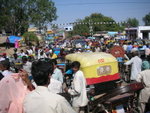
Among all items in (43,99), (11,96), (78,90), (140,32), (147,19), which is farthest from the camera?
(147,19)

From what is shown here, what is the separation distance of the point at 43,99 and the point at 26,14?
52.4 meters

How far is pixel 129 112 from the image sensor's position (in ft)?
15.2

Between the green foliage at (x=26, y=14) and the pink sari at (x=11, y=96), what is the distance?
48716 millimetres

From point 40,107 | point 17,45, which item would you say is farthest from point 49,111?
point 17,45

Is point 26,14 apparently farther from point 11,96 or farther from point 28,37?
point 11,96

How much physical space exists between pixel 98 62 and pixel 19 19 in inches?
1914

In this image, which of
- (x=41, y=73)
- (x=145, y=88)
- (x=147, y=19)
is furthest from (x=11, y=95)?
(x=147, y=19)

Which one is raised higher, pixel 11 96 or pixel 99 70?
pixel 11 96

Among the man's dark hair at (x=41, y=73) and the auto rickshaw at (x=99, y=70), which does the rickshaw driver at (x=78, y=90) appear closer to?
the auto rickshaw at (x=99, y=70)

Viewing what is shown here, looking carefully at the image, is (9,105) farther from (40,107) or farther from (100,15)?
(100,15)

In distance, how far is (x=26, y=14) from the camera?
5259cm

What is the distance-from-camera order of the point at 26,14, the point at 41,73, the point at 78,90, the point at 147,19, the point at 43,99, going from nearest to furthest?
the point at 43,99, the point at 41,73, the point at 78,90, the point at 26,14, the point at 147,19

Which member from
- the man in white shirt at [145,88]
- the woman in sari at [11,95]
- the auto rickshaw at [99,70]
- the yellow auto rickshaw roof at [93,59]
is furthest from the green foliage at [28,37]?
the woman in sari at [11,95]

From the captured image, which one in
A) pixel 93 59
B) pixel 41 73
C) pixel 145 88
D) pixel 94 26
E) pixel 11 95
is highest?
pixel 94 26
